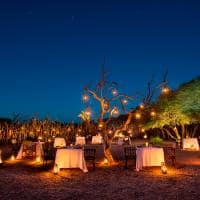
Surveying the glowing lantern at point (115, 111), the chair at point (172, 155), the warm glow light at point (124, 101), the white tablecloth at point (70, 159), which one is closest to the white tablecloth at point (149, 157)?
the chair at point (172, 155)

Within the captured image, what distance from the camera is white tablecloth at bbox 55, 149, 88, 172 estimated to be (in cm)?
1184

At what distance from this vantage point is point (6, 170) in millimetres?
11898

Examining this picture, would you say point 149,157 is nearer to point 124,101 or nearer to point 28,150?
point 124,101

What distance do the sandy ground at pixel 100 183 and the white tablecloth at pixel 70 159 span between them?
0.73 ft

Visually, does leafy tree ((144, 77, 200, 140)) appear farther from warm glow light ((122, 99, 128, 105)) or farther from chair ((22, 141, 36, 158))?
chair ((22, 141, 36, 158))

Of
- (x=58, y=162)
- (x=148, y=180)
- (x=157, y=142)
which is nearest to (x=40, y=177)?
(x=58, y=162)

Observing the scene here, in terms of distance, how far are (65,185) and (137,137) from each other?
2794cm

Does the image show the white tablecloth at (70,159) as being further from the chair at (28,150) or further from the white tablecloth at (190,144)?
the white tablecloth at (190,144)

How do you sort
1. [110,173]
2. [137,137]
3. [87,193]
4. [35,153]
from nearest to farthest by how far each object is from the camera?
[87,193] < [110,173] < [35,153] < [137,137]

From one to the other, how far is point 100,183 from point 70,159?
263 centimetres

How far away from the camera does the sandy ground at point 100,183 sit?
8.02m

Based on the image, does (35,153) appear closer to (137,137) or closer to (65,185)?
(65,185)

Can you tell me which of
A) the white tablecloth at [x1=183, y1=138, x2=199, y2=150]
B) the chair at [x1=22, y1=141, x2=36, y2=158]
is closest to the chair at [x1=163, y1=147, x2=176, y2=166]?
the white tablecloth at [x1=183, y1=138, x2=199, y2=150]

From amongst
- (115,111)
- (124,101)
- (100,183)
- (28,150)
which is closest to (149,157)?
(115,111)
